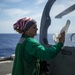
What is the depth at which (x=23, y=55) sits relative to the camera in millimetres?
4367

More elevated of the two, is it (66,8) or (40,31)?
(66,8)

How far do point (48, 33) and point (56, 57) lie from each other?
0.59m

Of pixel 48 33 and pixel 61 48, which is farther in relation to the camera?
pixel 48 33

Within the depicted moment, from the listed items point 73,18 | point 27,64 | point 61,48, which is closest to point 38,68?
point 27,64

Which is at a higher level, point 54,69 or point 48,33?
point 48,33

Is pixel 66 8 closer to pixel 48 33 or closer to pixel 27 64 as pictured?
pixel 48 33

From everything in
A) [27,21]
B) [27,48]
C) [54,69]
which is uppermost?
[27,21]

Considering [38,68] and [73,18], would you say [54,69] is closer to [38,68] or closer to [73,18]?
[38,68]

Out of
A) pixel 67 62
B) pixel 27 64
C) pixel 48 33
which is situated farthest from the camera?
pixel 48 33

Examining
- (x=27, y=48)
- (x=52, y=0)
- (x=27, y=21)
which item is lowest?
(x=27, y=48)

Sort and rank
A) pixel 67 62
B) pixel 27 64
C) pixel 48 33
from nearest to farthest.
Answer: pixel 67 62
pixel 27 64
pixel 48 33

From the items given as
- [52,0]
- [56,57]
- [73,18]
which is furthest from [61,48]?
[52,0]

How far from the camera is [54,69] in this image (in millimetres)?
4340

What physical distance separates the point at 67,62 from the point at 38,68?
0.55 meters
